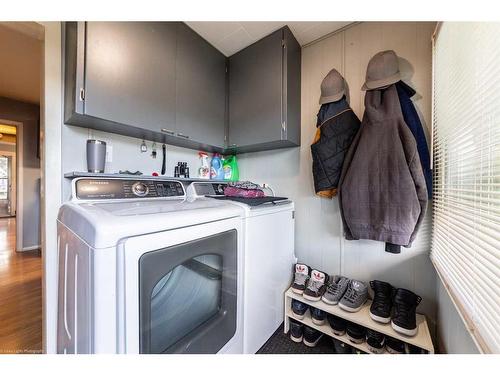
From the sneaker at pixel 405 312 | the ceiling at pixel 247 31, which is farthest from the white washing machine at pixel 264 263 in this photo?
the ceiling at pixel 247 31

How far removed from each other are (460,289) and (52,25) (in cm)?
220

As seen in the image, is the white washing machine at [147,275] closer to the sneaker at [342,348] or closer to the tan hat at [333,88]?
the sneaker at [342,348]

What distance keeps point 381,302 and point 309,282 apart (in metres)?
0.41

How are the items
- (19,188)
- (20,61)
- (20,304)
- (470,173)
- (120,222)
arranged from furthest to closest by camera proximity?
(19,188)
(20,61)
(20,304)
(470,173)
(120,222)

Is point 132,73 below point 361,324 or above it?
above

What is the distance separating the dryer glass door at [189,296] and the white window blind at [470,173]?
2.77 feet

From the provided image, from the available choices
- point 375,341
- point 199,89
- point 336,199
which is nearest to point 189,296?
point 375,341

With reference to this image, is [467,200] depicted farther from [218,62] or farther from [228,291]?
[218,62]

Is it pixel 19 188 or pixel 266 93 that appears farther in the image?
pixel 19 188

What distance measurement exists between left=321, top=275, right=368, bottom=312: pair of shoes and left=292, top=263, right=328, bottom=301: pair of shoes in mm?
41

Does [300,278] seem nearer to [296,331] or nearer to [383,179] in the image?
[296,331]

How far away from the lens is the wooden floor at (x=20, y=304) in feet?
4.17

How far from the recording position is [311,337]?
1216 mm

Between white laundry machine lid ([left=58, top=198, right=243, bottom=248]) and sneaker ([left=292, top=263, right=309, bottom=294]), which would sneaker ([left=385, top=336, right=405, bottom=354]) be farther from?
white laundry machine lid ([left=58, top=198, right=243, bottom=248])
